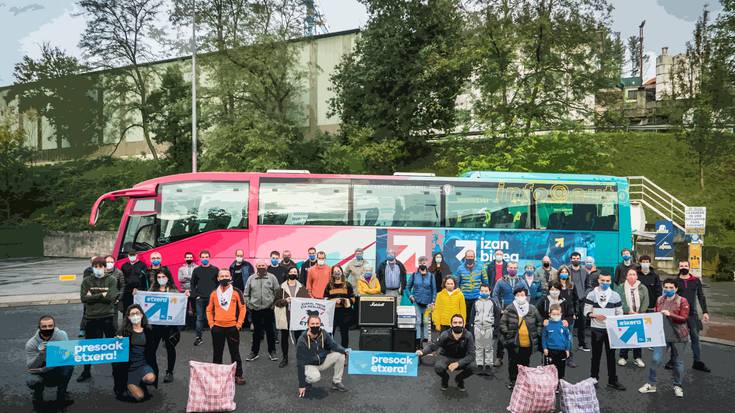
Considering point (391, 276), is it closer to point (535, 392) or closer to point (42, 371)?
point (535, 392)

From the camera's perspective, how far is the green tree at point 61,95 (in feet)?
153

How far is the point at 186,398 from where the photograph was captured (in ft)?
27.6

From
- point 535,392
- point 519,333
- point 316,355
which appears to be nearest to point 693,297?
point 519,333

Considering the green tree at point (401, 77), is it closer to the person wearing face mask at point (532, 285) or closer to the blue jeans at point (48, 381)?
the person wearing face mask at point (532, 285)

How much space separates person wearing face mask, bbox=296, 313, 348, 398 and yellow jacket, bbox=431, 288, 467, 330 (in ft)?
7.69

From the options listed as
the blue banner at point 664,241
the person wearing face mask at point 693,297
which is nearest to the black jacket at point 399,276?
the person wearing face mask at point 693,297

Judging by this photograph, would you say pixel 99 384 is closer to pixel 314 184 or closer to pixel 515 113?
pixel 314 184

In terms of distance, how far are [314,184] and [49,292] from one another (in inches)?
476

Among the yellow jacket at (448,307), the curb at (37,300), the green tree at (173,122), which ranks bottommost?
the curb at (37,300)

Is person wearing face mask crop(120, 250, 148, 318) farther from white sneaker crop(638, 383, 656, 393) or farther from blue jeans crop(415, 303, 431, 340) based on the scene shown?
white sneaker crop(638, 383, 656, 393)

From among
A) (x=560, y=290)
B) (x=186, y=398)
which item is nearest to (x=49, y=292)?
(x=186, y=398)

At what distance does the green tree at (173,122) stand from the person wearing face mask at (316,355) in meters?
26.1

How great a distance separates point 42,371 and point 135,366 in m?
1.29

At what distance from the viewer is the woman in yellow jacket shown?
33.5 ft
